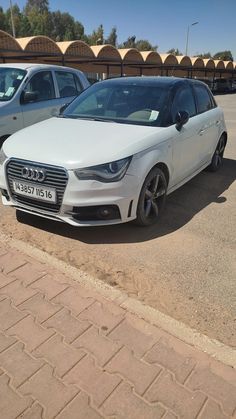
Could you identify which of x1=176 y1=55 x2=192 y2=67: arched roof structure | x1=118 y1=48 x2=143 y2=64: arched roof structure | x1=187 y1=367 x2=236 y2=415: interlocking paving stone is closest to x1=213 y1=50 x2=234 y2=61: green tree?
x1=176 y1=55 x2=192 y2=67: arched roof structure

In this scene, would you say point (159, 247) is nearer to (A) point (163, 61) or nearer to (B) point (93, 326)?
(B) point (93, 326)

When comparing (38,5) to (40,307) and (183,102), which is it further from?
(40,307)

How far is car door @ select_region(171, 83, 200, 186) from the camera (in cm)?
472

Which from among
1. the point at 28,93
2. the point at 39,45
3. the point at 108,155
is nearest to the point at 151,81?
the point at 108,155

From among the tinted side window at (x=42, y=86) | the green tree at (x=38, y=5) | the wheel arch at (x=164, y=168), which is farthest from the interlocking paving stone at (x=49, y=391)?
the green tree at (x=38, y=5)

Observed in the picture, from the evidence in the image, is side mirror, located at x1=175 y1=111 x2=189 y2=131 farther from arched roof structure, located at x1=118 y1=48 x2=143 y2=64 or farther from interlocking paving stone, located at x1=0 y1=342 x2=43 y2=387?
arched roof structure, located at x1=118 y1=48 x2=143 y2=64

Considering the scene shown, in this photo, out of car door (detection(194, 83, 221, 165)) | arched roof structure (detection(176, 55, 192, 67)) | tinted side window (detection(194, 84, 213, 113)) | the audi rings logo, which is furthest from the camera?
arched roof structure (detection(176, 55, 192, 67))

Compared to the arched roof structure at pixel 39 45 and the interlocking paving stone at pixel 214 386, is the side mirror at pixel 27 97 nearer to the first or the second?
the interlocking paving stone at pixel 214 386

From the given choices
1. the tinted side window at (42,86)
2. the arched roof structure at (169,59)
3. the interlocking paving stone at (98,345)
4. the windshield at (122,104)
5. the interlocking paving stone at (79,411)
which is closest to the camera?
the interlocking paving stone at (79,411)

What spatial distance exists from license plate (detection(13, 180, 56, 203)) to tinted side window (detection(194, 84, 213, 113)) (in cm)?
309

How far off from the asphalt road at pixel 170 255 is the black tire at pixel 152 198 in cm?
14

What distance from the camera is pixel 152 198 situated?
428cm

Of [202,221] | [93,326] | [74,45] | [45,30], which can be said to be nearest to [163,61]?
[74,45]

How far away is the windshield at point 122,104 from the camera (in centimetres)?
460
